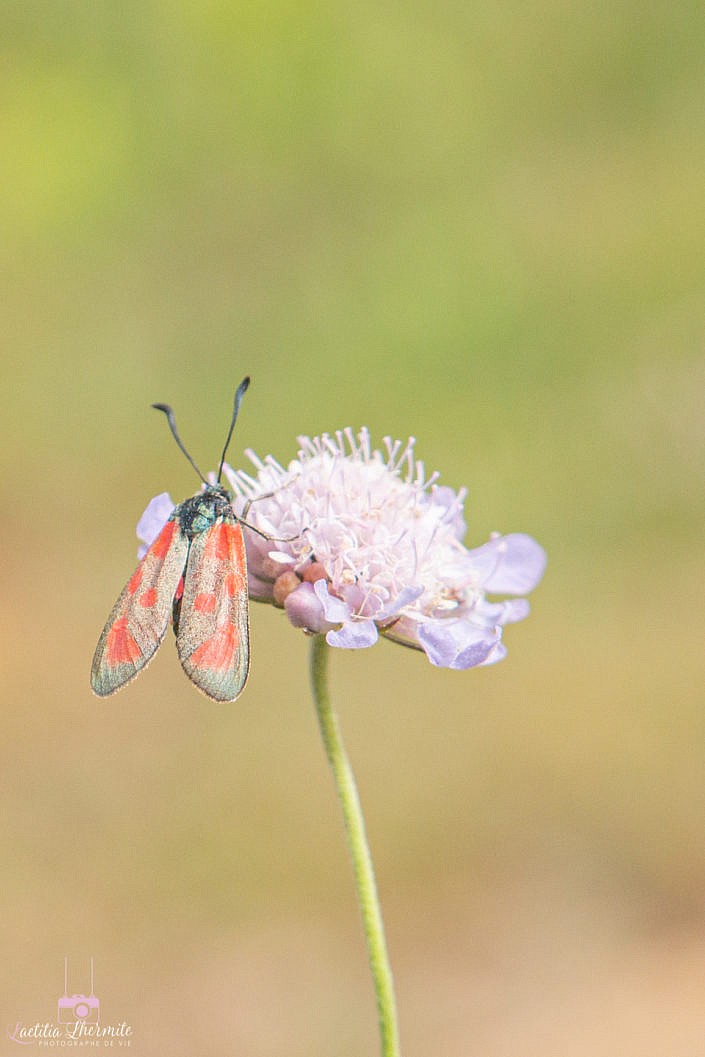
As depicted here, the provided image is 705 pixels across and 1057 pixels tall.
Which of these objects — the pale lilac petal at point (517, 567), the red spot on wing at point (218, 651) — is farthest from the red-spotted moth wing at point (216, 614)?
the pale lilac petal at point (517, 567)

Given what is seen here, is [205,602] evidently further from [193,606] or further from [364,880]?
[364,880]

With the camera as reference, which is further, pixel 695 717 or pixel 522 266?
pixel 522 266

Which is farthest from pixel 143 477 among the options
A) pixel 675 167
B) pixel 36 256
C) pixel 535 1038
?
pixel 675 167

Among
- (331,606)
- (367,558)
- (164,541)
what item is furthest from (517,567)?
(164,541)

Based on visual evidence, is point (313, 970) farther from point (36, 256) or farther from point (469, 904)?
point (36, 256)

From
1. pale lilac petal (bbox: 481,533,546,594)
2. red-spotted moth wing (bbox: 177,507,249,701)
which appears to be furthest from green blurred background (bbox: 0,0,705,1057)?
red-spotted moth wing (bbox: 177,507,249,701)

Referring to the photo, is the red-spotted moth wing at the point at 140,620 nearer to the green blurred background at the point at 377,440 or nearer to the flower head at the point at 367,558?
the flower head at the point at 367,558

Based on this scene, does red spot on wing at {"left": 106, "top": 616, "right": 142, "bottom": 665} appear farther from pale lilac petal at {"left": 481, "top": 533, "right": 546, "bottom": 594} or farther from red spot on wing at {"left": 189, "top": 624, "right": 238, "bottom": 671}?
pale lilac petal at {"left": 481, "top": 533, "right": 546, "bottom": 594}
